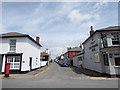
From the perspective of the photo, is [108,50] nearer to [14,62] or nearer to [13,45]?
[14,62]

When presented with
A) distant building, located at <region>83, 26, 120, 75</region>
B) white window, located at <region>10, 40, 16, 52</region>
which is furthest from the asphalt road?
white window, located at <region>10, 40, 16, 52</region>

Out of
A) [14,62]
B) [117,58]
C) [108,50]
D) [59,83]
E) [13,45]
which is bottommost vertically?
[59,83]

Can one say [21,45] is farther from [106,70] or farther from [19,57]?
[106,70]

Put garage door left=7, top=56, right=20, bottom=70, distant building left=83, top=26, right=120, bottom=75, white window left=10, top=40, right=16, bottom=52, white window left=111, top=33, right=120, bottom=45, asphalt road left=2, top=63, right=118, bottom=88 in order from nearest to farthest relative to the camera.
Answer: asphalt road left=2, top=63, right=118, bottom=88 < distant building left=83, top=26, right=120, bottom=75 < white window left=111, top=33, right=120, bottom=45 < garage door left=7, top=56, right=20, bottom=70 < white window left=10, top=40, right=16, bottom=52

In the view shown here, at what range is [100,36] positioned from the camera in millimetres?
15469

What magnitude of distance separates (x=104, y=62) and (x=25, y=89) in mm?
11190

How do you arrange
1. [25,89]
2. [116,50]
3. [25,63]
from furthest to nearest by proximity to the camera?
[25,63] → [116,50] → [25,89]

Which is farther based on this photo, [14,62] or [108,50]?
[14,62]

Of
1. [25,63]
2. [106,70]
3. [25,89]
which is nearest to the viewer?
[25,89]

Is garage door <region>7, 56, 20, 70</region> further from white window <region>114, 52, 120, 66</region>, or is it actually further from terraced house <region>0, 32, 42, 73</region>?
white window <region>114, 52, 120, 66</region>

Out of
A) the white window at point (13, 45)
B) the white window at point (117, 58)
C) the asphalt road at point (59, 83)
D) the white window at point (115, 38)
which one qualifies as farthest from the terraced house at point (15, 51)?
the white window at point (117, 58)

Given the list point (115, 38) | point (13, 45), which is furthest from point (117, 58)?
point (13, 45)

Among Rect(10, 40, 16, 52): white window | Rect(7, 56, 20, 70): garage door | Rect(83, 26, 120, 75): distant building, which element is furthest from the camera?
Rect(10, 40, 16, 52): white window

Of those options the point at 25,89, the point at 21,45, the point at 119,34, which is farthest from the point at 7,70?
the point at 119,34
